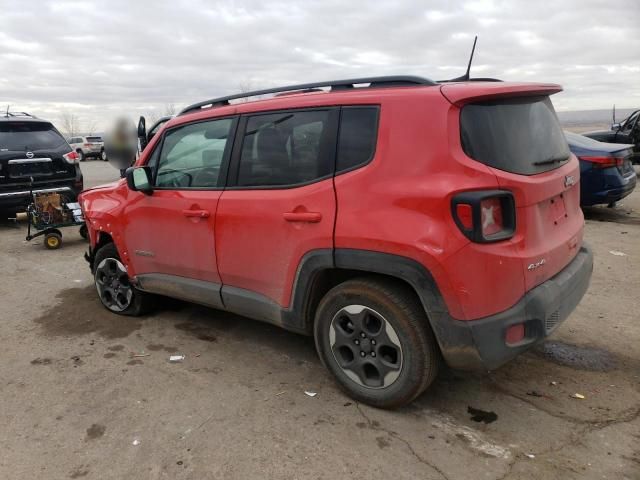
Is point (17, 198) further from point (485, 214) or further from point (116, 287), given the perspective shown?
point (485, 214)

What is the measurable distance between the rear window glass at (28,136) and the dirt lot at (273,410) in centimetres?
511

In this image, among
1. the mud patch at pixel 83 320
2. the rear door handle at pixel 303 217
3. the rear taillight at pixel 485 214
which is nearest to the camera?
the rear taillight at pixel 485 214

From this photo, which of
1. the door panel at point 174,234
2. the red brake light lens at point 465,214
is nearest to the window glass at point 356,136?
the red brake light lens at point 465,214

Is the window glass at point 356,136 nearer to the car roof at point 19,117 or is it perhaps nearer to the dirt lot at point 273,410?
the dirt lot at point 273,410

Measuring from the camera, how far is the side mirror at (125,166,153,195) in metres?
3.92

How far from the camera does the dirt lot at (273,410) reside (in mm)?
2553

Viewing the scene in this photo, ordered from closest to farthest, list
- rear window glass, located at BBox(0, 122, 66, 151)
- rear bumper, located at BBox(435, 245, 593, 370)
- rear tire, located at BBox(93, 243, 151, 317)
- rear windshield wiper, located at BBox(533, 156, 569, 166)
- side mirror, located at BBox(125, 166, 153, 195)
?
1. rear bumper, located at BBox(435, 245, 593, 370)
2. rear windshield wiper, located at BBox(533, 156, 569, 166)
3. side mirror, located at BBox(125, 166, 153, 195)
4. rear tire, located at BBox(93, 243, 151, 317)
5. rear window glass, located at BBox(0, 122, 66, 151)

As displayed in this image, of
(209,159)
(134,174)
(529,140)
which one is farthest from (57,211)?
(529,140)

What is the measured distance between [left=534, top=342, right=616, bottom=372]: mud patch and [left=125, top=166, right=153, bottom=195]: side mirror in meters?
3.13

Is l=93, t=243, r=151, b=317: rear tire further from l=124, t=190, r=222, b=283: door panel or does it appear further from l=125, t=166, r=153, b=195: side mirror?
l=125, t=166, r=153, b=195: side mirror

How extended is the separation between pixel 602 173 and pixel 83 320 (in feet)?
24.0

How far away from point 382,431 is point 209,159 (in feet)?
7.03

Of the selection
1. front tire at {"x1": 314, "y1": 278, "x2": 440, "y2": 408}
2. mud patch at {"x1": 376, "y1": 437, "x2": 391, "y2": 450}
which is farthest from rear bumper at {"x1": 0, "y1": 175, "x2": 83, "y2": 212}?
mud patch at {"x1": 376, "y1": 437, "x2": 391, "y2": 450}

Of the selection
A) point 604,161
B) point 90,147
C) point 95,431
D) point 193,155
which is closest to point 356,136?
point 193,155
